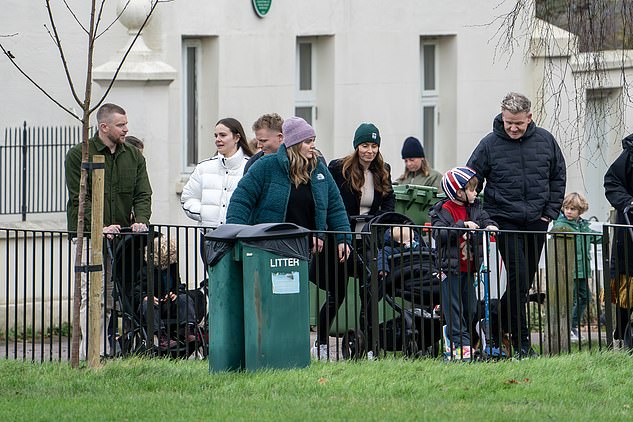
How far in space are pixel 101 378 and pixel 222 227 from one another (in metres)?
1.28

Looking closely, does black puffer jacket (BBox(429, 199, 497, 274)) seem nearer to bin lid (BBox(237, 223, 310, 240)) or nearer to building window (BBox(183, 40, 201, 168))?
bin lid (BBox(237, 223, 310, 240))

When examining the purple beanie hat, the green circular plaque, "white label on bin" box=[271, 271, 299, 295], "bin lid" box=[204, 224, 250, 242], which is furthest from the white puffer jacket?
the green circular plaque

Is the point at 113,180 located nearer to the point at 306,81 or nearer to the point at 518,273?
the point at 518,273

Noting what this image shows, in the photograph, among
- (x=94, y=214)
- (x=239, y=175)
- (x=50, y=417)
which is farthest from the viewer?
(x=239, y=175)

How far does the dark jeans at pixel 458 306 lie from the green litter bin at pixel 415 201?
3.81 metres

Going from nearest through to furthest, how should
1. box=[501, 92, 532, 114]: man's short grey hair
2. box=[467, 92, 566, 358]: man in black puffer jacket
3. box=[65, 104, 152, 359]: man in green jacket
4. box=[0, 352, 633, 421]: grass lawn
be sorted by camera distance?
box=[0, 352, 633, 421]: grass lawn < box=[501, 92, 532, 114]: man's short grey hair < box=[467, 92, 566, 358]: man in black puffer jacket < box=[65, 104, 152, 359]: man in green jacket

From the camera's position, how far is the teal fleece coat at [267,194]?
1134cm

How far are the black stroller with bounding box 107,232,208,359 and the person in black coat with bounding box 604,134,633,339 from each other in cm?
303

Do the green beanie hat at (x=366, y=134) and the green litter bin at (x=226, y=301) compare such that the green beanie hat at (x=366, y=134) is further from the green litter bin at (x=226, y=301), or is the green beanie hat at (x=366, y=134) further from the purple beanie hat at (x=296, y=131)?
the green litter bin at (x=226, y=301)

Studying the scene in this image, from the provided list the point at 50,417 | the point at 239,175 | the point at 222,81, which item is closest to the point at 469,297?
the point at 239,175

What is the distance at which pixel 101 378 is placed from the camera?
1039 cm

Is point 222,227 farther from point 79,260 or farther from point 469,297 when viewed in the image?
point 469,297

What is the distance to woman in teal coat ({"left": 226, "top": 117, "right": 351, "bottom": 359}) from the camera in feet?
37.3

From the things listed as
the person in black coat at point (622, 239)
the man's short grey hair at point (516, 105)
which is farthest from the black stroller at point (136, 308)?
the person in black coat at point (622, 239)
